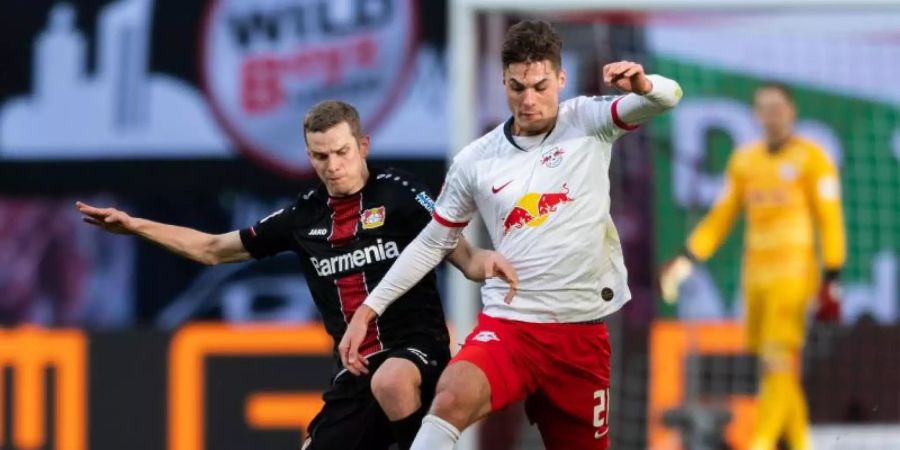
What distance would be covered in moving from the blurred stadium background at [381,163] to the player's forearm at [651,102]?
248cm

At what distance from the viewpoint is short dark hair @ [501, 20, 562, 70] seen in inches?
253

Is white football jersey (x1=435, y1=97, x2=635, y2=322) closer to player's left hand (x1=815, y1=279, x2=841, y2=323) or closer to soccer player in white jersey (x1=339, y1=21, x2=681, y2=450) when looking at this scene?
soccer player in white jersey (x1=339, y1=21, x2=681, y2=450)

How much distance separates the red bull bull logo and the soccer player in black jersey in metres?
0.20

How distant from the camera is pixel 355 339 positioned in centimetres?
652

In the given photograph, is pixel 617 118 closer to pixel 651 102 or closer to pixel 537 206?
pixel 651 102

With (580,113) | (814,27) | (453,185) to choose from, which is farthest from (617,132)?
(814,27)

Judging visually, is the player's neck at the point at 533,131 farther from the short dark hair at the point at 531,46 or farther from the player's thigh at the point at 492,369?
the player's thigh at the point at 492,369

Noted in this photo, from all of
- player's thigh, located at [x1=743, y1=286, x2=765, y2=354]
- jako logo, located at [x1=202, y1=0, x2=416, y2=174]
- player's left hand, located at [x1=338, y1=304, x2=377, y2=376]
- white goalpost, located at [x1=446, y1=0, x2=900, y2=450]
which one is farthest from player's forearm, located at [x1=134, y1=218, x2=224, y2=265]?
jako logo, located at [x1=202, y1=0, x2=416, y2=174]

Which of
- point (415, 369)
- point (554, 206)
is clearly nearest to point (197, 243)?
point (415, 369)

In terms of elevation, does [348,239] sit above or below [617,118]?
below

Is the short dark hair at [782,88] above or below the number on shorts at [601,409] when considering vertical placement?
above

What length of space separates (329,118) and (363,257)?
492 mm

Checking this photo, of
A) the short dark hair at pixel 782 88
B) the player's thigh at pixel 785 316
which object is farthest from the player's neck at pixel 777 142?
the player's thigh at pixel 785 316

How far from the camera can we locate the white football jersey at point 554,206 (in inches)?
259
